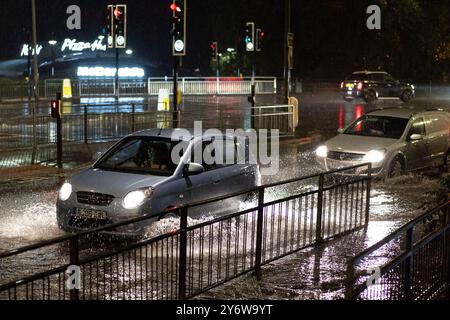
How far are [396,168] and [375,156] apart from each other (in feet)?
2.63

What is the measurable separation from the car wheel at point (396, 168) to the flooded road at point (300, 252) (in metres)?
0.17

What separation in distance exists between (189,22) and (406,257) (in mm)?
81201

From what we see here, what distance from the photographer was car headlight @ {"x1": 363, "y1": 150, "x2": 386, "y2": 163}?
15461 millimetres

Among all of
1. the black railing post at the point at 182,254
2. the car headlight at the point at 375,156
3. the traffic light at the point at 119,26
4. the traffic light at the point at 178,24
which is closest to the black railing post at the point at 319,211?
the black railing post at the point at 182,254

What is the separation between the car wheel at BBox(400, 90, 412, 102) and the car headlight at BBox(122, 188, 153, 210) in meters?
37.4

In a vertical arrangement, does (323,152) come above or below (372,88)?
below

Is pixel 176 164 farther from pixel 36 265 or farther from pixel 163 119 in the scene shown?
pixel 163 119

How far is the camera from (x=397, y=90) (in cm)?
4500

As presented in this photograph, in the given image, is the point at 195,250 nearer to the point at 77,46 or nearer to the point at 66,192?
the point at 66,192

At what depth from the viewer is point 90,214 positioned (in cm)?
995

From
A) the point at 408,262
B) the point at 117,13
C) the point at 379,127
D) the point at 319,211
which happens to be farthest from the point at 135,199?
the point at 117,13

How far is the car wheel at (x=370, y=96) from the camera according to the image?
143 ft
